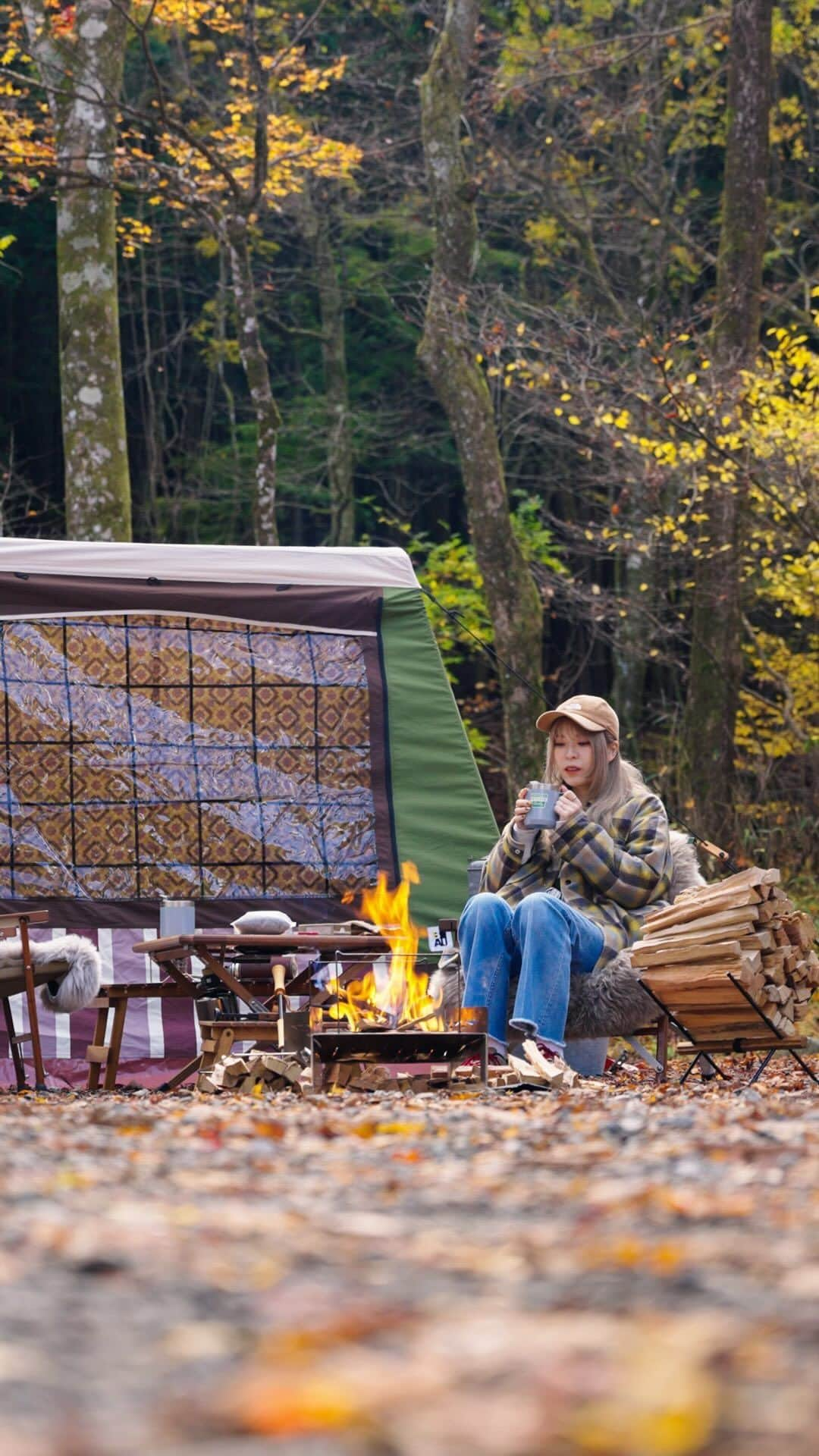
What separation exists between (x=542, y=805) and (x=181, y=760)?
187 cm

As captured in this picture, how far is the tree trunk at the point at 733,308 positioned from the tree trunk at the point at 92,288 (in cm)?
281

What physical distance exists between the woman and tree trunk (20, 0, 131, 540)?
13.9 feet

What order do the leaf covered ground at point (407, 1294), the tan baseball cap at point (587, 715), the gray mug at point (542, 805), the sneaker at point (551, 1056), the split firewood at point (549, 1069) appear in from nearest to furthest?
the leaf covered ground at point (407, 1294)
the split firewood at point (549, 1069)
the sneaker at point (551, 1056)
the gray mug at point (542, 805)
the tan baseball cap at point (587, 715)

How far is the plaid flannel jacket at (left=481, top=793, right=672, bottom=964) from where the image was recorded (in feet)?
14.4

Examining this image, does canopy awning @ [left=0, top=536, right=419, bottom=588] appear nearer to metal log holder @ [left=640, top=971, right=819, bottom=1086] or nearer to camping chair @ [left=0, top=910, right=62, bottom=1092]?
camping chair @ [left=0, top=910, right=62, bottom=1092]

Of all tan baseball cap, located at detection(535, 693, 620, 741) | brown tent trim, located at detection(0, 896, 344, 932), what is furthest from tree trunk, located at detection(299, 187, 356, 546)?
tan baseball cap, located at detection(535, 693, 620, 741)

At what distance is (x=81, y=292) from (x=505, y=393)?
5066 mm

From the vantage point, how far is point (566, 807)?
14.3 feet

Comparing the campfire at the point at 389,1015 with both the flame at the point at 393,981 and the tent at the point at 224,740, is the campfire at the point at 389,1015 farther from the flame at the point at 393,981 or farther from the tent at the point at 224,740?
the tent at the point at 224,740

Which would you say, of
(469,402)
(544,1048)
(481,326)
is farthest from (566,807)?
(481,326)

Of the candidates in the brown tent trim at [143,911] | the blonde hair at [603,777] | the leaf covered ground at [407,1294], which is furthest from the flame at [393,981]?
the leaf covered ground at [407,1294]

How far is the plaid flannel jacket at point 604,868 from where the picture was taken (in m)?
4.38

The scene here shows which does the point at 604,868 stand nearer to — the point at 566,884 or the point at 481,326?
the point at 566,884

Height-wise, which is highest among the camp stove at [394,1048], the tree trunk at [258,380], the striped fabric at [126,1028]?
the tree trunk at [258,380]
